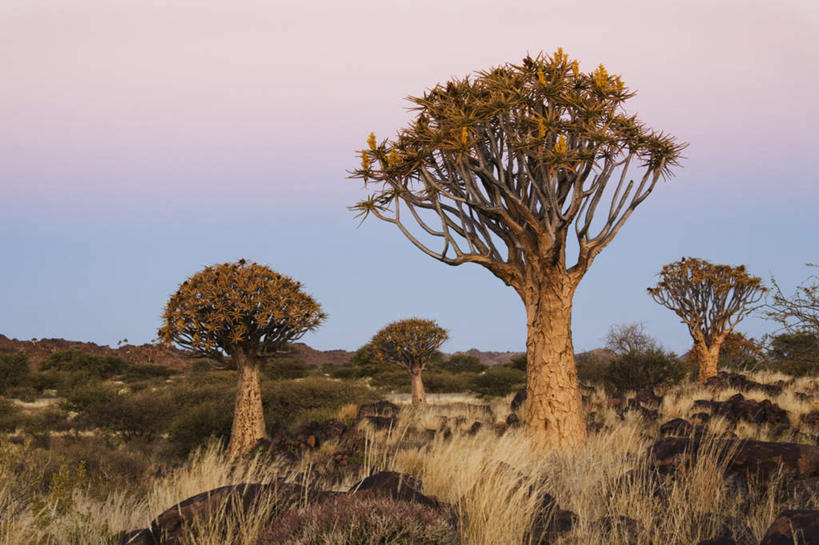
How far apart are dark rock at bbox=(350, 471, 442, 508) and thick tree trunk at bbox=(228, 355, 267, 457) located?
8.54 metres

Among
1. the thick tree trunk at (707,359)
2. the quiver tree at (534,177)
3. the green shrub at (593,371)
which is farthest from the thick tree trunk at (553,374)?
the thick tree trunk at (707,359)

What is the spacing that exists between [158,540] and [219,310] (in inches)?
338

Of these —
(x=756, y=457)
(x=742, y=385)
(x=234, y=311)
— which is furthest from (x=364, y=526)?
(x=742, y=385)

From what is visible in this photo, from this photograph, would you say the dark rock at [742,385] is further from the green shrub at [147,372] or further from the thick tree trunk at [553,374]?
the green shrub at [147,372]

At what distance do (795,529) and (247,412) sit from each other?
440 inches

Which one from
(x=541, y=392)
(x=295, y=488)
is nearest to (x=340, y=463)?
(x=541, y=392)

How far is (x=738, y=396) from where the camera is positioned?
47.9 ft

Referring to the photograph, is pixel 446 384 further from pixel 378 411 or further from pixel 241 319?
pixel 241 319

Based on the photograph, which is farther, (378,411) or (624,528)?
(378,411)

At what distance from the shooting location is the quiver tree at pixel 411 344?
21.8 metres

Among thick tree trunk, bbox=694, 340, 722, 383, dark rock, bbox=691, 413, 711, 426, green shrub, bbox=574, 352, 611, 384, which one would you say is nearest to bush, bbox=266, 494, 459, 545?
dark rock, bbox=691, 413, 711, 426

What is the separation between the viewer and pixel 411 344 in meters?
21.7

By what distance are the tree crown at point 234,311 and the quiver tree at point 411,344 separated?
8.64m

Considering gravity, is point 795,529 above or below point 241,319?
below
